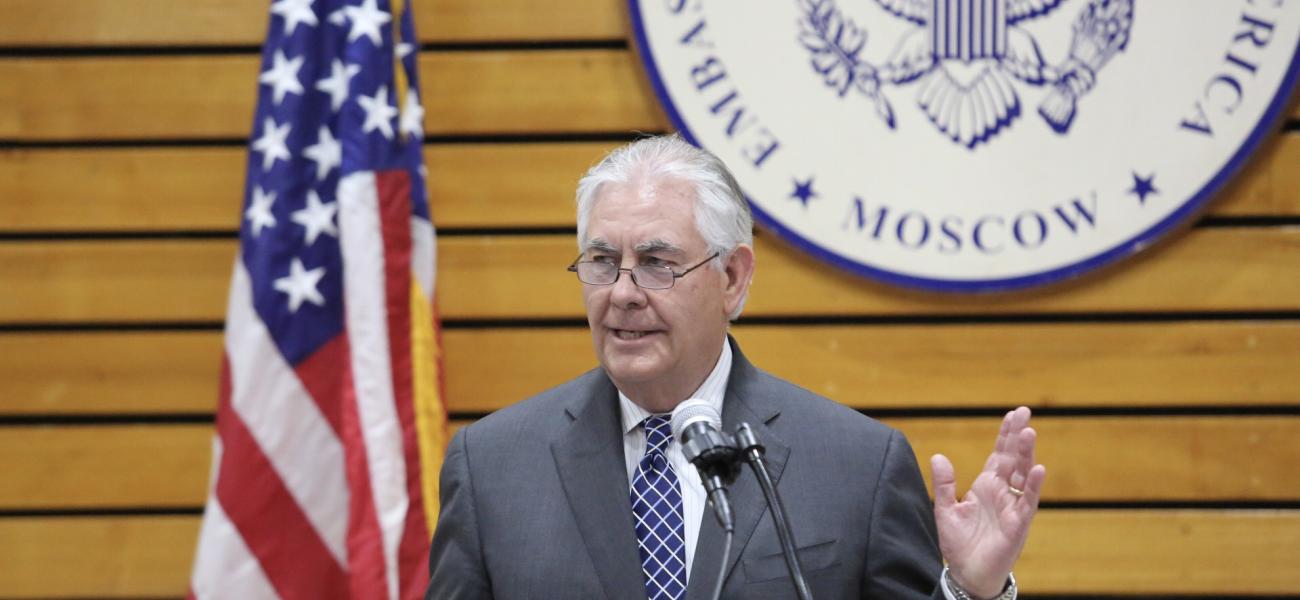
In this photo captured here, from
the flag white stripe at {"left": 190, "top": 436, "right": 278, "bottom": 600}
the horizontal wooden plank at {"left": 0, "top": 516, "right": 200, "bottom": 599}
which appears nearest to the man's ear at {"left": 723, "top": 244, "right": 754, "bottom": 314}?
the flag white stripe at {"left": 190, "top": 436, "right": 278, "bottom": 600}

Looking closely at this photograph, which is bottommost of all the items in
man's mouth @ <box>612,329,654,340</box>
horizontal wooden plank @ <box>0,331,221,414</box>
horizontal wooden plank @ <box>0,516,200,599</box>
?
horizontal wooden plank @ <box>0,516,200,599</box>

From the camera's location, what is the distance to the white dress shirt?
1.83 m

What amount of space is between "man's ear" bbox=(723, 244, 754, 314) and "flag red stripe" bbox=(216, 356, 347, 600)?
1.60m

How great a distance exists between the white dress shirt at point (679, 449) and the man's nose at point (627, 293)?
0.56 feet

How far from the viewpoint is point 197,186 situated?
3.53 metres

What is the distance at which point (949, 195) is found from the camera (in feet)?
11.0

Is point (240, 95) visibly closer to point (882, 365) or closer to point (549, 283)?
point (549, 283)

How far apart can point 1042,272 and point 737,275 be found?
5.27ft

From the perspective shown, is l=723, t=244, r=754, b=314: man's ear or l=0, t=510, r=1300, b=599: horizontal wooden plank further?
l=0, t=510, r=1300, b=599: horizontal wooden plank

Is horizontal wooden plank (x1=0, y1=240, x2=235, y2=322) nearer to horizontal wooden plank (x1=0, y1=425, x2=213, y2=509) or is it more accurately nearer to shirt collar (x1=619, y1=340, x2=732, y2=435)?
horizontal wooden plank (x1=0, y1=425, x2=213, y2=509)

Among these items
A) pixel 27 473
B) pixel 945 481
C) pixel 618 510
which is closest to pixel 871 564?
pixel 945 481

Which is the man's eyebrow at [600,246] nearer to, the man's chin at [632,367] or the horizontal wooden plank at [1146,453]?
the man's chin at [632,367]

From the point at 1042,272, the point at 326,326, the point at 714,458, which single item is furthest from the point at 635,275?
the point at 1042,272

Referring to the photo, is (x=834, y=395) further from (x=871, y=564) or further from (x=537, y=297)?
(x=871, y=564)
